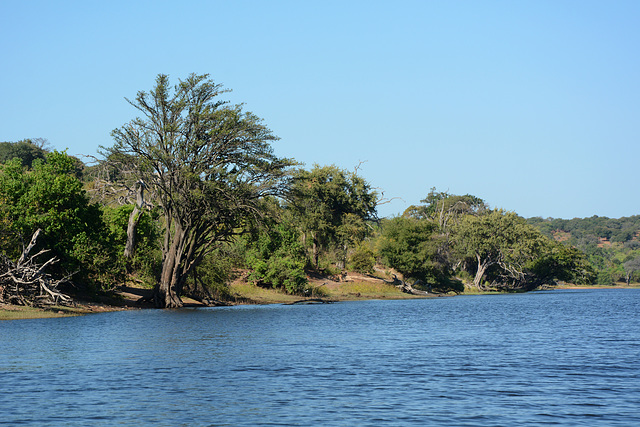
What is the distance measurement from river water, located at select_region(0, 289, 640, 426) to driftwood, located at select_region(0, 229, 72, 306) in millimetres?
5627

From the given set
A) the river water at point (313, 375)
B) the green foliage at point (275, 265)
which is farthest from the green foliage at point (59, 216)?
the green foliage at point (275, 265)

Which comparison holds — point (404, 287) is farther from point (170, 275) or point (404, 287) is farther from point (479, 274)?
point (170, 275)

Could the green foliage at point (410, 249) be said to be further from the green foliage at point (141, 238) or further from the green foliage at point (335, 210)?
the green foliage at point (141, 238)

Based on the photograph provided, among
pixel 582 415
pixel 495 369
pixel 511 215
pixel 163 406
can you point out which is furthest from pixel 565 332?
pixel 511 215

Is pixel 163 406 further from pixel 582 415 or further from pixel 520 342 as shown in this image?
pixel 520 342

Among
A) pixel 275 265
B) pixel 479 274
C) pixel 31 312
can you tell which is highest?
pixel 275 265

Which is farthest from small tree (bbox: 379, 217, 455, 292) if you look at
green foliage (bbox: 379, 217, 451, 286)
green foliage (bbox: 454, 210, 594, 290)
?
green foliage (bbox: 454, 210, 594, 290)

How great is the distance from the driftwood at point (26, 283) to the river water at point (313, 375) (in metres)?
5.63

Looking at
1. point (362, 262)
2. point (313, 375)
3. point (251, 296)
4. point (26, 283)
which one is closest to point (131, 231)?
point (26, 283)

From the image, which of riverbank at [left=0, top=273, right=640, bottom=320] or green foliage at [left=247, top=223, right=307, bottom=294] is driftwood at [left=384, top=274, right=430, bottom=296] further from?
green foliage at [left=247, top=223, right=307, bottom=294]

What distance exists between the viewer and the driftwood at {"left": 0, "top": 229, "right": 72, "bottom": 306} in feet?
151

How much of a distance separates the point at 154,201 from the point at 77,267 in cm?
1578

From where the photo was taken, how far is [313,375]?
23.6 meters

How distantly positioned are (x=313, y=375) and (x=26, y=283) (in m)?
29.6
